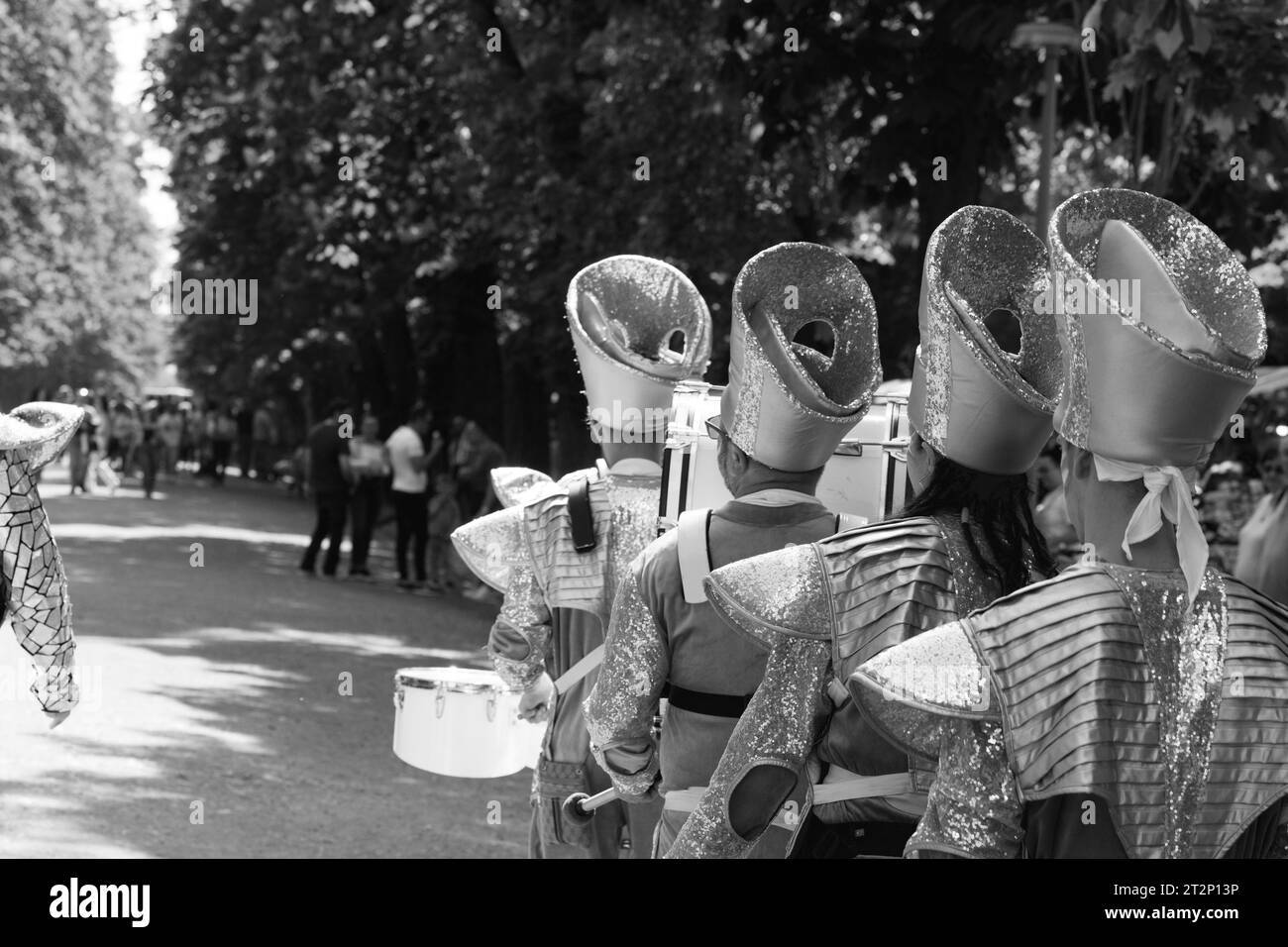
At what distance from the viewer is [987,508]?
310cm

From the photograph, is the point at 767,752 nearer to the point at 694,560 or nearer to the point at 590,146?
the point at 694,560

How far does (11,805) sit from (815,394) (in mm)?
5098

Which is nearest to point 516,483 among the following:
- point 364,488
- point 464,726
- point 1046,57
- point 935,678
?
point 464,726

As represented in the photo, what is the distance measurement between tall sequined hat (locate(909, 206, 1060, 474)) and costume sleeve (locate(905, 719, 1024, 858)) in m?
0.71

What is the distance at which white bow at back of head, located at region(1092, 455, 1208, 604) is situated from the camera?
251 centimetres

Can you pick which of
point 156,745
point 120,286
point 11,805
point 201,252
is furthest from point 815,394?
point 120,286

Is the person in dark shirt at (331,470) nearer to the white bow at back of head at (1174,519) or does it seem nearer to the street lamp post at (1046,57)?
the street lamp post at (1046,57)

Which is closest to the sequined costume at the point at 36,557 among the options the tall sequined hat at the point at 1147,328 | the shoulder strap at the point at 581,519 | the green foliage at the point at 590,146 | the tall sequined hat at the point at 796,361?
the shoulder strap at the point at 581,519

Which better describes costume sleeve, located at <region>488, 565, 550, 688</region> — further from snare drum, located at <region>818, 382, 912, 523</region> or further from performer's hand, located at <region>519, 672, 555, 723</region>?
snare drum, located at <region>818, 382, 912, 523</region>

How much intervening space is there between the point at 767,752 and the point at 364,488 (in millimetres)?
16276

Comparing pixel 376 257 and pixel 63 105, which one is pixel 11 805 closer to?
pixel 376 257

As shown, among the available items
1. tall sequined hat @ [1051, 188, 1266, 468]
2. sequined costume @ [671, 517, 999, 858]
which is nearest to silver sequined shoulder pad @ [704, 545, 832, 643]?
sequined costume @ [671, 517, 999, 858]

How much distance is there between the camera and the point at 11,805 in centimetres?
756

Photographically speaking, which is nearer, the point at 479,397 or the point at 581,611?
the point at 581,611
